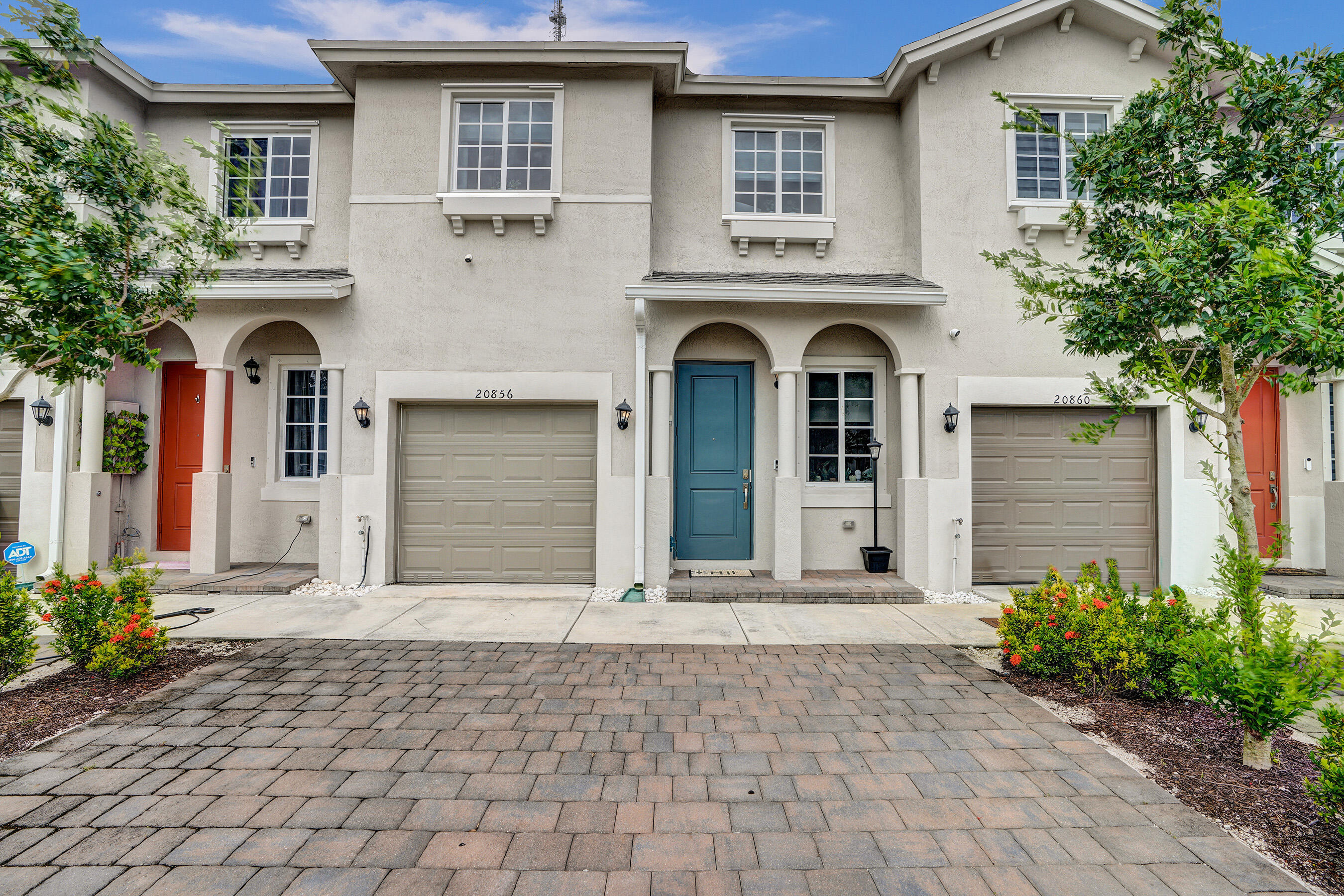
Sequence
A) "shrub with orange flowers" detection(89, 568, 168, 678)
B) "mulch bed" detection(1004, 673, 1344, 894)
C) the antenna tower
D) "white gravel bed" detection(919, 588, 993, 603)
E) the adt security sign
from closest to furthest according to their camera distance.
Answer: "mulch bed" detection(1004, 673, 1344, 894), "shrub with orange flowers" detection(89, 568, 168, 678), the adt security sign, "white gravel bed" detection(919, 588, 993, 603), the antenna tower

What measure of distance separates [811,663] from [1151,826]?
7.91ft

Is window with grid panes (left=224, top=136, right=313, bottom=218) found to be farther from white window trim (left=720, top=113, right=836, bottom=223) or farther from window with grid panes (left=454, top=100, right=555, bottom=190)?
white window trim (left=720, top=113, right=836, bottom=223)

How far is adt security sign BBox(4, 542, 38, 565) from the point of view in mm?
6824

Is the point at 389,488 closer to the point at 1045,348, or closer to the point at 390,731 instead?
the point at 390,731

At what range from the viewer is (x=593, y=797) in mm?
2924

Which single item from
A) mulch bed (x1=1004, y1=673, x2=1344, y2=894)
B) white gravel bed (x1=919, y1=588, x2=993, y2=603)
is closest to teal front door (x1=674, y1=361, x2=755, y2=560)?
white gravel bed (x1=919, y1=588, x2=993, y2=603)

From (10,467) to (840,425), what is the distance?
10613mm

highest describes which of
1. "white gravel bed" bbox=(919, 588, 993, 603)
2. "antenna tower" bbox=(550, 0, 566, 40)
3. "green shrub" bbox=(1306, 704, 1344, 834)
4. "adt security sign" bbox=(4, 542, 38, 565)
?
"antenna tower" bbox=(550, 0, 566, 40)

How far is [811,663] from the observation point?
4.92m

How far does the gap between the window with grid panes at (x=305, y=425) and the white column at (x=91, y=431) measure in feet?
6.40

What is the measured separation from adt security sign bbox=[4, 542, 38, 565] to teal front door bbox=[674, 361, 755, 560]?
7.27 meters

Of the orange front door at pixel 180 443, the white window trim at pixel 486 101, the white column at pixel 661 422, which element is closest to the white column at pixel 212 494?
the orange front door at pixel 180 443

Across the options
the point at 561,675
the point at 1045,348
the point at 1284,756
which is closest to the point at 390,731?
the point at 561,675

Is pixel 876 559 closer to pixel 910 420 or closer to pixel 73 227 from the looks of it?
pixel 910 420
